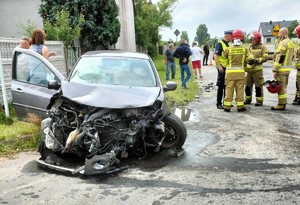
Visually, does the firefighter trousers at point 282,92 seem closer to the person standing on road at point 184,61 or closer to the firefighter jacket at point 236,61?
the firefighter jacket at point 236,61

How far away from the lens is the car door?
5.90 m

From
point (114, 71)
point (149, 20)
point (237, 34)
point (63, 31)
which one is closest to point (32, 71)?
point (114, 71)

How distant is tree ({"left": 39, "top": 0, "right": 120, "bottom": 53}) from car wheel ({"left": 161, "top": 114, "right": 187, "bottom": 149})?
32.7ft

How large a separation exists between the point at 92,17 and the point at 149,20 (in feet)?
57.7

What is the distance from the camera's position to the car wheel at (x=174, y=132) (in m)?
5.32

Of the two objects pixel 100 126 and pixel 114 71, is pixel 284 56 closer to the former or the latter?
pixel 114 71

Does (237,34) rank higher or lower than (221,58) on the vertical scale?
higher

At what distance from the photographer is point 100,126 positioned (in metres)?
4.41

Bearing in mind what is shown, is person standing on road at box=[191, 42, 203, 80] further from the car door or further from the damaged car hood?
the damaged car hood

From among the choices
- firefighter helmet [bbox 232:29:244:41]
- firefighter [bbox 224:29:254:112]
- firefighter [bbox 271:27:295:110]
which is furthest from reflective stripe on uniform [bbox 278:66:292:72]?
firefighter helmet [bbox 232:29:244:41]

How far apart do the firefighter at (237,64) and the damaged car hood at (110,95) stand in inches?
132

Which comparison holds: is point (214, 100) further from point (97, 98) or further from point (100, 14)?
point (100, 14)

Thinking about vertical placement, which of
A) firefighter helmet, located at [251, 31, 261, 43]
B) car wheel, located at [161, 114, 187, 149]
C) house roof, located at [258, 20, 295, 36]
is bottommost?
car wheel, located at [161, 114, 187, 149]

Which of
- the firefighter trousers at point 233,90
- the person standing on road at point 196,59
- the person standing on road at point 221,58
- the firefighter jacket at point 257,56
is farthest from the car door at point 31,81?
the person standing on road at point 196,59
